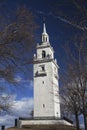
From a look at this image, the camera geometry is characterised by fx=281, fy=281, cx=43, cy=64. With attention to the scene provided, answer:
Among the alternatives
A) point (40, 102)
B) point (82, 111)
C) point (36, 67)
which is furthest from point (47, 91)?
point (82, 111)

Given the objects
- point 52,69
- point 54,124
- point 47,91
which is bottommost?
point 54,124

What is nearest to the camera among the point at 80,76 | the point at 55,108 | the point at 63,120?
the point at 80,76

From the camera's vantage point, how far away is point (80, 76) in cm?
2661

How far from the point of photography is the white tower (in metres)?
67.6

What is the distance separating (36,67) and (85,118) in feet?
155

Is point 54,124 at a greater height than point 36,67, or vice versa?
point 36,67

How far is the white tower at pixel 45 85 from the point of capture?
A: 67.6 m

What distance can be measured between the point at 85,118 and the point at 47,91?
4264cm

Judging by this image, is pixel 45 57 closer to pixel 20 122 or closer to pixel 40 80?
pixel 40 80

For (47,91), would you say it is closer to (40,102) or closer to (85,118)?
(40,102)

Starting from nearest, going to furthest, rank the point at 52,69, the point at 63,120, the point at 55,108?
the point at 63,120
the point at 55,108
the point at 52,69

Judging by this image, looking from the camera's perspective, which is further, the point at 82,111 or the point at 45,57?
the point at 45,57

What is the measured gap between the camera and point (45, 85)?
2795 inches

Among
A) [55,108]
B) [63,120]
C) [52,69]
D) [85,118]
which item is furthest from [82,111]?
[52,69]
